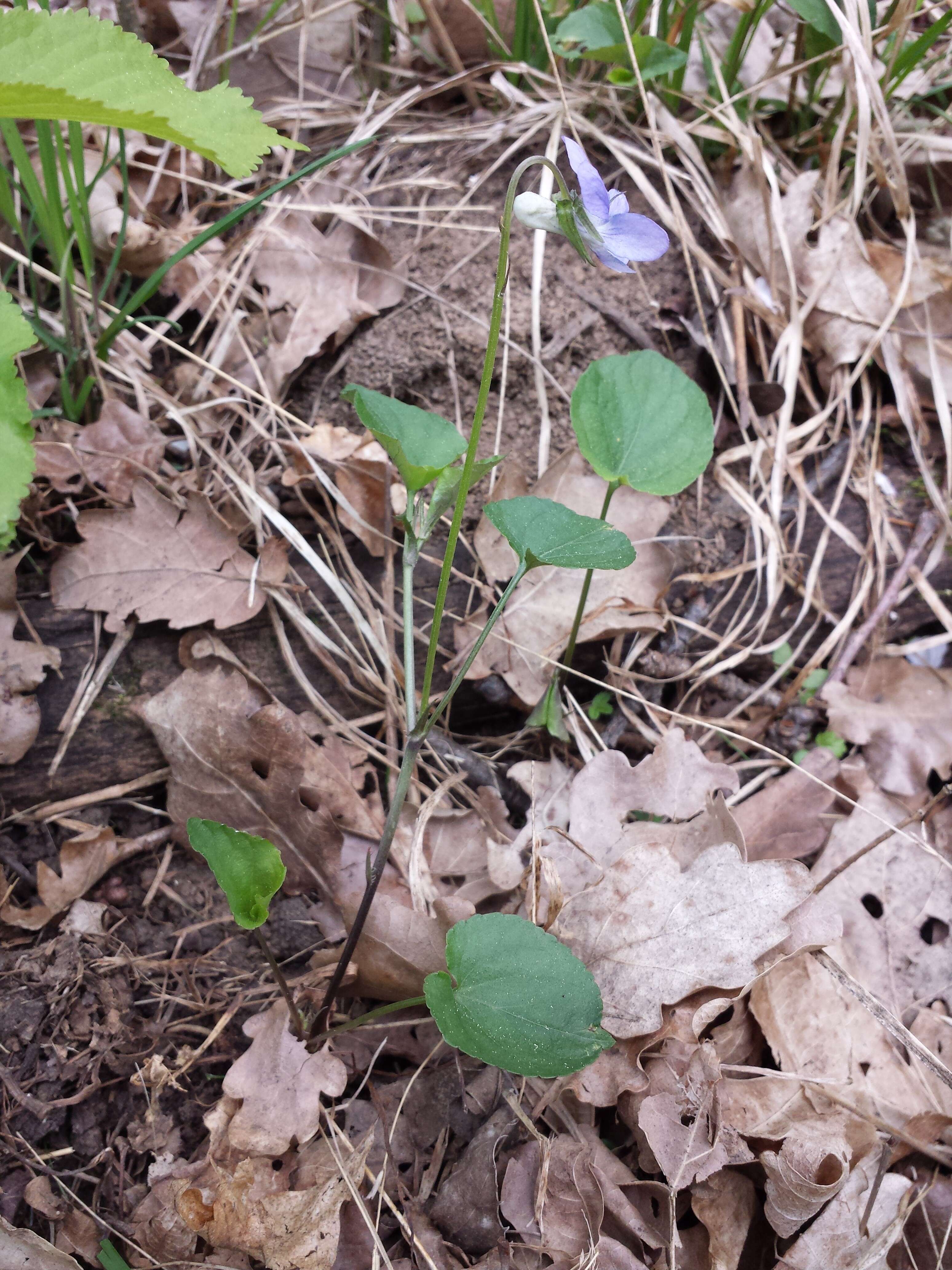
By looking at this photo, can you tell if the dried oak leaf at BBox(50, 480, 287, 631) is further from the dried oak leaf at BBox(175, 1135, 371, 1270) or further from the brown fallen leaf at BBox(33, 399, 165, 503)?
the dried oak leaf at BBox(175, 1135, 371, 1270)

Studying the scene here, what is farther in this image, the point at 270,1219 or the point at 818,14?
the point at 818,14

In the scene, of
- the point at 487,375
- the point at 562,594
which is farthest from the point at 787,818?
the point at 487,375

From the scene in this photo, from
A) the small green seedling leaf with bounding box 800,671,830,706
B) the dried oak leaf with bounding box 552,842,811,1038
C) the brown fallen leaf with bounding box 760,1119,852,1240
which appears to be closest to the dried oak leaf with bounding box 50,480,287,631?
the dried oak leaf with bounding box 552,842,811,1038

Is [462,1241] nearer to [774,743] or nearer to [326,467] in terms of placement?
[774,743]

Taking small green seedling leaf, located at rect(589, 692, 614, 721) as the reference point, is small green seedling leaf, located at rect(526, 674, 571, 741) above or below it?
above

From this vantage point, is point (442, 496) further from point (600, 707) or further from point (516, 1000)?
point (516, 1000)

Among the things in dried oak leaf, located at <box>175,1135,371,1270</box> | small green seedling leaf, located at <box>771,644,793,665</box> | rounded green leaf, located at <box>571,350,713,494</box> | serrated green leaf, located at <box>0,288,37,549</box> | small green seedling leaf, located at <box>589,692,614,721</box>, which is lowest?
dried oak leaf, located at <box>175,1135,371,1270</box>
